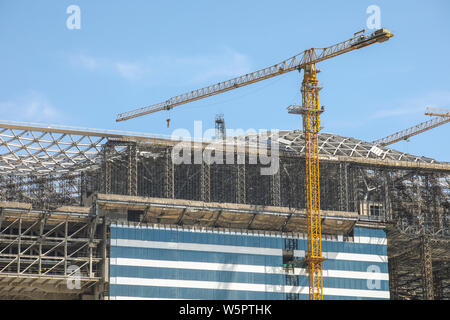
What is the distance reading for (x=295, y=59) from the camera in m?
164

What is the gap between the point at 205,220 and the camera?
15238 cm

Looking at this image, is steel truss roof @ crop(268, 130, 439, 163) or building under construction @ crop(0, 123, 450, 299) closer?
building under construction @ crop(0, 123, 450, 299)

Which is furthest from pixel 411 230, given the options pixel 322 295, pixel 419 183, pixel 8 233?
pixel 8 233

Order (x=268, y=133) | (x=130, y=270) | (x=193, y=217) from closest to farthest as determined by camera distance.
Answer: (x=130, y=270)
(x=193, y=217)
(x=268, y=133)

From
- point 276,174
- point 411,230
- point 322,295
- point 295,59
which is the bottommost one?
point 322,295

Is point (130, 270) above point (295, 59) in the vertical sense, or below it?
below

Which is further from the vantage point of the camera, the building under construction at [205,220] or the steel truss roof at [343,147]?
the steel truss roof at [343,147]

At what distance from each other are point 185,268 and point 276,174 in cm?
2521

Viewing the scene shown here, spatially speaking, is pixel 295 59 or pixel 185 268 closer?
pixel 185 268

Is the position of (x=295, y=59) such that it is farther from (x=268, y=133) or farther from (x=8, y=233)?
(x=8, y=233)

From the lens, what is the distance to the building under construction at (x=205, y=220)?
468ft

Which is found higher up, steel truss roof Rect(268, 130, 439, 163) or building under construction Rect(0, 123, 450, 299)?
steel truss roof Rect(268, 130, 439, 163)

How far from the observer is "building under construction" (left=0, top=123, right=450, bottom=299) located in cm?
14262

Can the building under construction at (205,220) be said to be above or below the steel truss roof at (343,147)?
below
